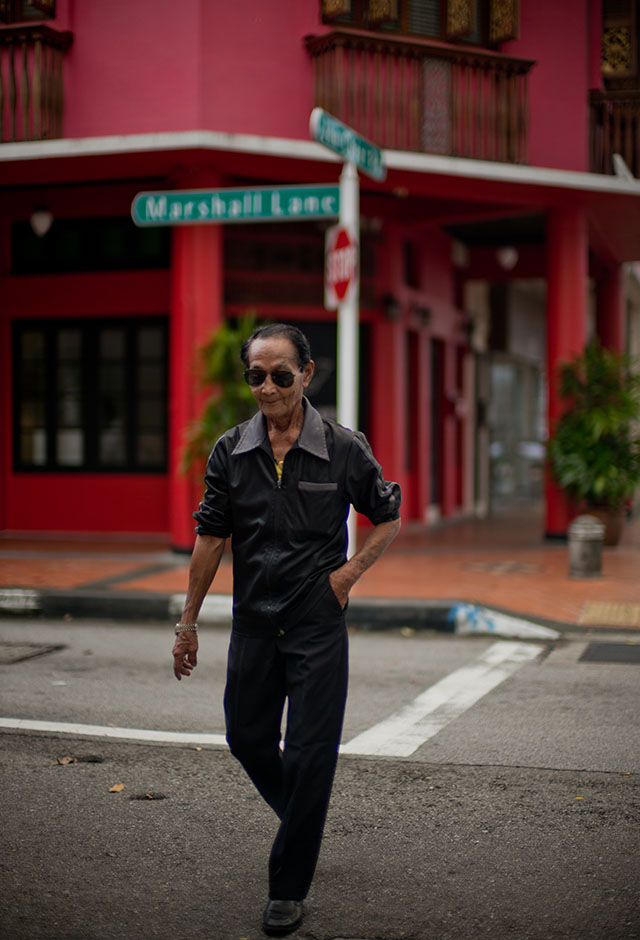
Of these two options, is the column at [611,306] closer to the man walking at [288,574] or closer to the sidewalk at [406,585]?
the sidewalk at [406,585]

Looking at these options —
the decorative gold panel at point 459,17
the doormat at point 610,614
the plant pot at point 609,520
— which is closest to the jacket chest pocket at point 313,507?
the doormat at point 610,614

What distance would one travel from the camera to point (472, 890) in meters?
3.78

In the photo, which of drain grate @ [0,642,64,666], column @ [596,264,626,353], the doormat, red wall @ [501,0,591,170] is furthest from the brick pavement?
red wall @ [501,0,591,170]

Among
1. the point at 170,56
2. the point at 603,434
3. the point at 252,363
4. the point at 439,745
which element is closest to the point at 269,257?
the point at 170,56

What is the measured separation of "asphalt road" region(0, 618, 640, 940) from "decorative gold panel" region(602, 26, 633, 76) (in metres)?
10.5

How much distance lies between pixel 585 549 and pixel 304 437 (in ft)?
25.8

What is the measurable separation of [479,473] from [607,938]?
17223 millimetres

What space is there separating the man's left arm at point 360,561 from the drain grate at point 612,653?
14.4ft

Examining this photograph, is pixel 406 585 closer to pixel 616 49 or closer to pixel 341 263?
pixel 341 263

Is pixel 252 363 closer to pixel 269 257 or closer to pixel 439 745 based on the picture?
pixel 439 745

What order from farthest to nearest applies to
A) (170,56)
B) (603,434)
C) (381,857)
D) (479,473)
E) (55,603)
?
1. (479,473)
2. (603,434)
3. (170,56)
4. (55,603)
5. (381,857)

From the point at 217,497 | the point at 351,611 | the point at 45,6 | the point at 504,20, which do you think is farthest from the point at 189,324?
the point at 217,497

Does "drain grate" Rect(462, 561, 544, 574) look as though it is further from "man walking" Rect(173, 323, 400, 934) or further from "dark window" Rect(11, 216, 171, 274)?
"man walking" Rect(173, 323, 400, 934)

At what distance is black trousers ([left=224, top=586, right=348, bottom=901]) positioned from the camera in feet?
11.5
